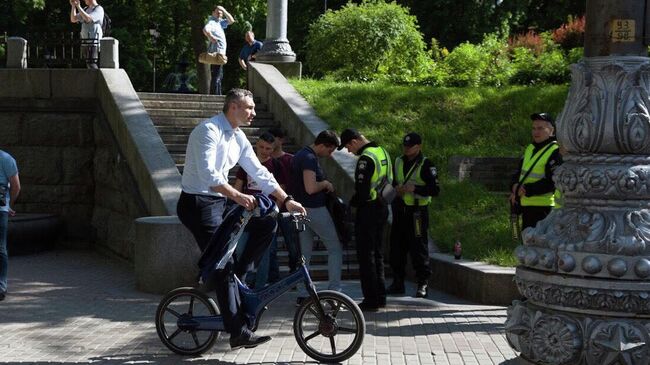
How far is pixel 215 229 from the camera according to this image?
7.12m

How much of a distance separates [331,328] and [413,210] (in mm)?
3422

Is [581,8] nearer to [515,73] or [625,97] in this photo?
[515,73]

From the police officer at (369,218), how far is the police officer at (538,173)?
4.10 feet

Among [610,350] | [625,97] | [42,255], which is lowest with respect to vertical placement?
[42,255]

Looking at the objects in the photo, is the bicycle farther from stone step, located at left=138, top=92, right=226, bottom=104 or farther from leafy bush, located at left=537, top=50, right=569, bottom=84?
leafy bush, located at left=537, top=50, right=569, bottom=84

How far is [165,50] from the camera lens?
155 feet

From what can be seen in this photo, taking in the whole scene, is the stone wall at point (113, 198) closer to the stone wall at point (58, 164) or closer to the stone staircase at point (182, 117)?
the stone wall at point (58, 164)

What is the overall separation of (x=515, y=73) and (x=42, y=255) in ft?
34.0

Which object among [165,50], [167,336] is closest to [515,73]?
[167,336]

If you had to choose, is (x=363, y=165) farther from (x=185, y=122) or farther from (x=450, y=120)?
(x=450, y=120)

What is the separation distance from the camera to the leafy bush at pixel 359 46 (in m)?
22.2

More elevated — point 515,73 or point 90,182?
point 515,73

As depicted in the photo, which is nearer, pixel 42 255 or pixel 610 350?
pixel 610 350

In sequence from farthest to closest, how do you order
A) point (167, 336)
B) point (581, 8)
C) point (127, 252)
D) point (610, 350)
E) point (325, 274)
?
point (581, 8) → point (127, 252) → point (325, 274) → point (167, 336) → point (610, 350)
